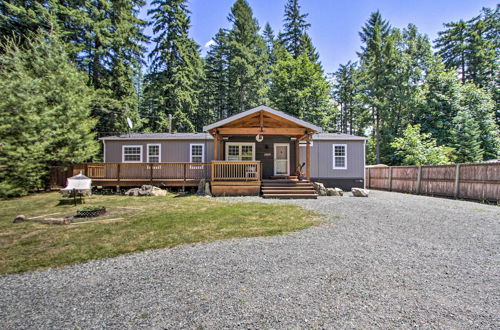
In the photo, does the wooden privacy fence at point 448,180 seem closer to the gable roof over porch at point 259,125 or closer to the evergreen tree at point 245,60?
the gable roof over porch at point 259,125

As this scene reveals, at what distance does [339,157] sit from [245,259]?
11716 mm

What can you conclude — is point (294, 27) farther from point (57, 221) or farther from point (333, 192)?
point (57, 221)

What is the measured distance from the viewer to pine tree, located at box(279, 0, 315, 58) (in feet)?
94.5

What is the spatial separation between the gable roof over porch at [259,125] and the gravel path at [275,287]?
737 centimetres

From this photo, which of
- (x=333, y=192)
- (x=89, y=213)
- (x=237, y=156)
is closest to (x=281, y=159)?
(x=237, y=156)

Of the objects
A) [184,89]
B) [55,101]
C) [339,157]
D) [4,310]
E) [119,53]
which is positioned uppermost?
[119,53]

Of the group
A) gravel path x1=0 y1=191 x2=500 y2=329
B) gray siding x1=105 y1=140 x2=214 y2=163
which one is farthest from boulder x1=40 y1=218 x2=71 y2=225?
gray siding x1=105 y1=140 x2=214 y2=163

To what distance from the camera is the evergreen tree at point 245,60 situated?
25641 mm

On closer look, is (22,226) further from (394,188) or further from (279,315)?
(394,188)

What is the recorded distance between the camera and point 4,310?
2.48m

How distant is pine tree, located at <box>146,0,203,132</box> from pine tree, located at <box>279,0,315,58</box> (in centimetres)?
1196

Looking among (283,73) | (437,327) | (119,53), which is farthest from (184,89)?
(437,327)

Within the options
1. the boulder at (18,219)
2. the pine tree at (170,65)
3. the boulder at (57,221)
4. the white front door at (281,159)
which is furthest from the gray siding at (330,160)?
the pine tree at (170,65)

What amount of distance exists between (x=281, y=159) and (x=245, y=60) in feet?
51.7
